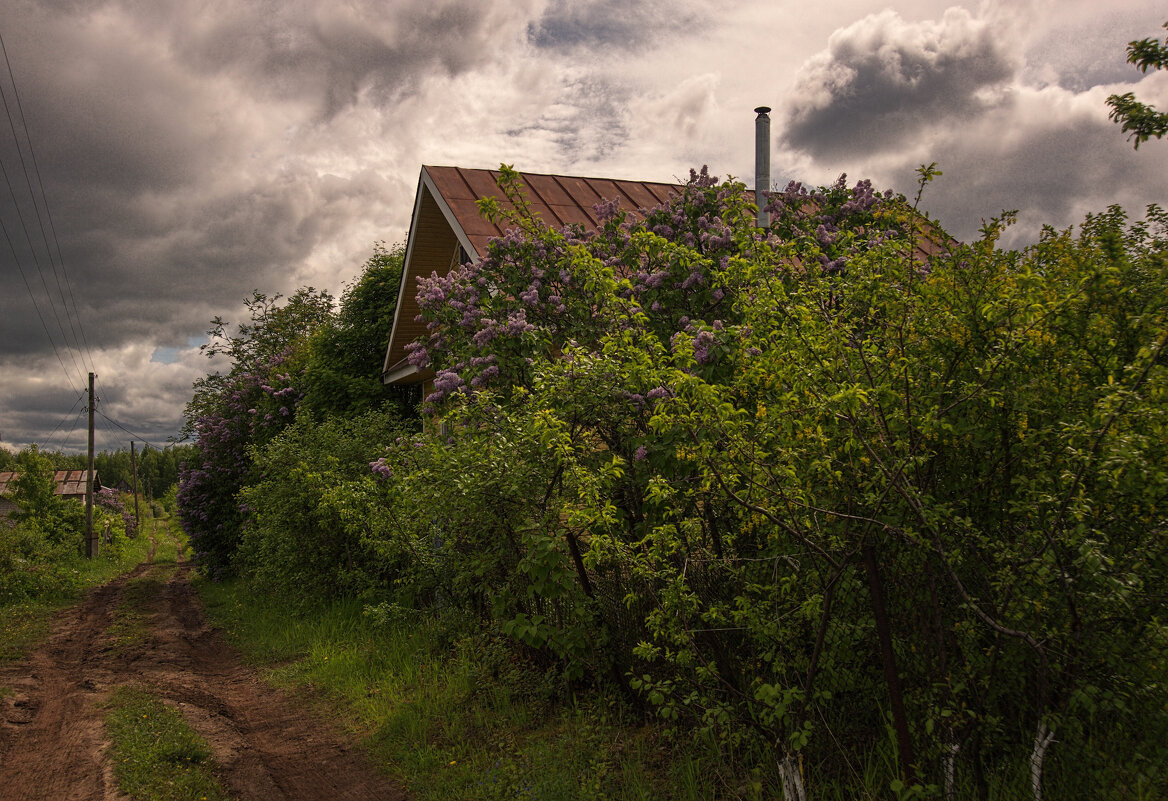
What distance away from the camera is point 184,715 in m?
7.54

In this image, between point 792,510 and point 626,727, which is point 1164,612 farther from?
point 626,727

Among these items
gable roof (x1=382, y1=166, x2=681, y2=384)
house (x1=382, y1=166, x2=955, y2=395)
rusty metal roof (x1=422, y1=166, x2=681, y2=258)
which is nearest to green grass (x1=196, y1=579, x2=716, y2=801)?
house (x1=382, y1=166, x2=955, y2=395)

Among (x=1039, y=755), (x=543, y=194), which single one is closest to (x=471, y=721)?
(x=1039, y=755)

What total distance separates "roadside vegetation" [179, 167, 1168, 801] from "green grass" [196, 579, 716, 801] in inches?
1.3

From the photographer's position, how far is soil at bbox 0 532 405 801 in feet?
19.0

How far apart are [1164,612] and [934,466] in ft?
3.32

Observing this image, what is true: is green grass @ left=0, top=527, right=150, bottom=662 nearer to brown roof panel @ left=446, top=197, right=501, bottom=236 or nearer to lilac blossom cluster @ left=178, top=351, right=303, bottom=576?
lilac blossom cluster @ left=178, top=351, right=303, bottom=576

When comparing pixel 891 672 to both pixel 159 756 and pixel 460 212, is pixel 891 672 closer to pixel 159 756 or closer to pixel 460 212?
pixel 159 756

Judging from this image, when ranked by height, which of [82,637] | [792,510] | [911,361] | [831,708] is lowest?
[82,637]

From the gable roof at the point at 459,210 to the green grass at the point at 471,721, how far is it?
4.84 meters

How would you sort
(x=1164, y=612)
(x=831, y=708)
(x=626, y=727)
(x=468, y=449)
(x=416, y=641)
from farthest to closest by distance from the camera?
(x=416, y=641) → (x=468, y=449) → (x=626, y=727) → (x=831, y=708) → (x=1164, y=612)

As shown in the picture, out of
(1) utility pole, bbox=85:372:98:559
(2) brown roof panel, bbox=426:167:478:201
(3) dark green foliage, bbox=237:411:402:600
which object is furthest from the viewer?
(1) utility pole, bbox=85:372:98:559

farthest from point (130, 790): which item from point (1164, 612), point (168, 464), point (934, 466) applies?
point (168, 464)

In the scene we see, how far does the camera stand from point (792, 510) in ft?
12.1
